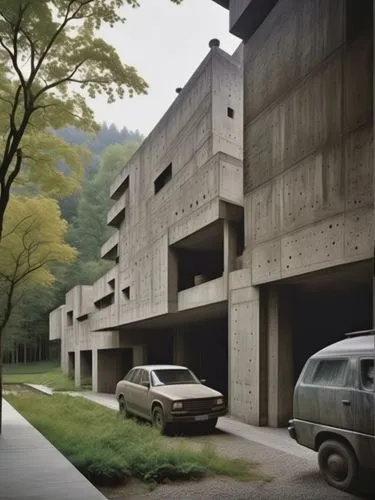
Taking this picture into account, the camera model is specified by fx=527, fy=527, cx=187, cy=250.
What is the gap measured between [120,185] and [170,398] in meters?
22.6

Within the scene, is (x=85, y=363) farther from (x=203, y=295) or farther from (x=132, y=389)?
(x=132, y=389)

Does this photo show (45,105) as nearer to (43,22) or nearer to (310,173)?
(43,22)

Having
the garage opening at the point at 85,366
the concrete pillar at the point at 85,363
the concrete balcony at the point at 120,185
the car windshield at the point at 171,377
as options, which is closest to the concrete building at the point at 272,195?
the car windshield at the point at 171,377

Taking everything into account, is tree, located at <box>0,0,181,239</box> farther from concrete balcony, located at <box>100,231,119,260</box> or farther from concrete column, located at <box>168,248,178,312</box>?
concrete balcony, located at <box>100,231,119,260</box>

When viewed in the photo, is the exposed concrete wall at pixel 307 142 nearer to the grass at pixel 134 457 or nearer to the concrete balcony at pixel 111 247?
the grass at pixel 134 457

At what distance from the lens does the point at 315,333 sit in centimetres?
1844

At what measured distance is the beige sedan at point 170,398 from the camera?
1282 cm

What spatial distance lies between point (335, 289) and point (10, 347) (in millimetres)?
57515

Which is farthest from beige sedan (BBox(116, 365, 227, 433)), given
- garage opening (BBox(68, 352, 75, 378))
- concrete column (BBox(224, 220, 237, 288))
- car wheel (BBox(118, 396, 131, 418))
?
garage opening (BBox(68, 352, 75, 378))

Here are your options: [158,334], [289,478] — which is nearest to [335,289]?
[289,478]

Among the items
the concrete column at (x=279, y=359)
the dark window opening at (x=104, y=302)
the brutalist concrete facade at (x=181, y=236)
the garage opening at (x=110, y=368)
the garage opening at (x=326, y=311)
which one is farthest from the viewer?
the dark window opening at (x=104, y=302)

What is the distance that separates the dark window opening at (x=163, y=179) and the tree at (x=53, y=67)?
1123cm

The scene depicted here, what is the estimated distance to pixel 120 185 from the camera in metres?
33.8

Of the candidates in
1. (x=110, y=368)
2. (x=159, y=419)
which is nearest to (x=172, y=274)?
A: (x=159, y=419)
